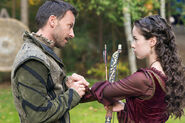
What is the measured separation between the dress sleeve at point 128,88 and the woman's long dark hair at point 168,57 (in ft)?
0.60

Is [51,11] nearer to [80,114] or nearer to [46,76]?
[46,76]

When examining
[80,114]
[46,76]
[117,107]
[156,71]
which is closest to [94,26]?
[80,114]

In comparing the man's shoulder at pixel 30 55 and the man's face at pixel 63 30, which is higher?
the man's face at pixel 63 30

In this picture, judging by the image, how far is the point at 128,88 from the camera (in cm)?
213

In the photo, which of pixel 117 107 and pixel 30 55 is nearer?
pixel 30 55

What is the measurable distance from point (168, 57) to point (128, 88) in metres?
0.43

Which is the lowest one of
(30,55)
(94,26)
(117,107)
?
(117,107)

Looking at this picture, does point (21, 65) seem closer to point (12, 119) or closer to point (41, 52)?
point (41, 52)

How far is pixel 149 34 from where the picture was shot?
2.22 m

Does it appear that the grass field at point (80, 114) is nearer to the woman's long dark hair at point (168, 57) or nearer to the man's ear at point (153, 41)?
the woman's long dark hair at point (168, 57)

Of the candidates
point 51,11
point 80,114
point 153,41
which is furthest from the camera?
point 80,114

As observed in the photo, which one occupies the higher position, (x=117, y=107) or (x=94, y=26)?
(x=94, y=26)

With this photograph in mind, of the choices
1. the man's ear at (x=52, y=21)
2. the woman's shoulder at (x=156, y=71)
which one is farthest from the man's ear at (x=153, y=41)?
the man's ear at (x=52, y=21)

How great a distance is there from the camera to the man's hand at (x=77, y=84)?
2.21m
